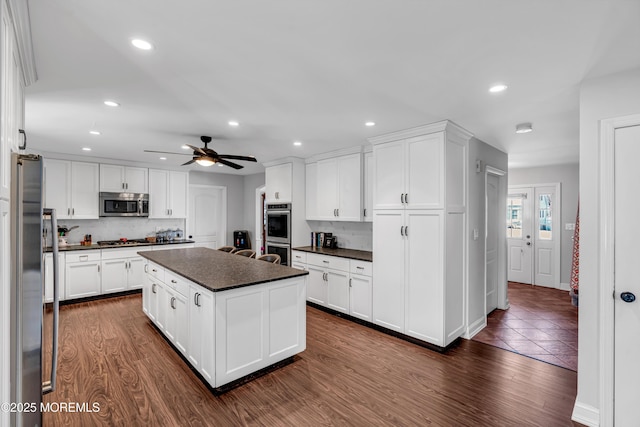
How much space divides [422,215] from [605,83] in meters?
1.78

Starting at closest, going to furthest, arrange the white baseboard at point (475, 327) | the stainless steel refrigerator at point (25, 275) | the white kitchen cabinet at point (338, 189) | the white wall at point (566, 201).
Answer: the stainless steel refrigerator at point (25, 275) < the white baseboard at point (475, 327) < the white kitchen cabinet at point (338, 189) < the white wall at point (566, 201)

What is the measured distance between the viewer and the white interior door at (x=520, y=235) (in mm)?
6266

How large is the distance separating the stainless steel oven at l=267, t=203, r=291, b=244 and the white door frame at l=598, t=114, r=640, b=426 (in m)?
4.01

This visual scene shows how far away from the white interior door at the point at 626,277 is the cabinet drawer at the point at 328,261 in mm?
2723

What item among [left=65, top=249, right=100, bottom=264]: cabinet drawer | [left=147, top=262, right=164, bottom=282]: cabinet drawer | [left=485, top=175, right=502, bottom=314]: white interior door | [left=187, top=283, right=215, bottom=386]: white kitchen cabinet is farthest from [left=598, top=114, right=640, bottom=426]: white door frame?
[left=65, top=249, right=100, bottom=264]: cabinet drawer

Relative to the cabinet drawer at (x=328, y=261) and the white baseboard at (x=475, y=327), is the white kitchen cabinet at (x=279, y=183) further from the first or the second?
the white baseboard at (x=475, y=327)

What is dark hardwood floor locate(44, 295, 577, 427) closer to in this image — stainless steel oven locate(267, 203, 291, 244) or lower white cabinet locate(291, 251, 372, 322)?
lower white cabinet locate(291, 251, 372, 322)

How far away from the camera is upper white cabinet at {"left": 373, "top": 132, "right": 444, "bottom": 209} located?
129 inches

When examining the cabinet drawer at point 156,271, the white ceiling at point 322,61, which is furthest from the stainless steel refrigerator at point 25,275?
the cabinet drawer at point 156,271

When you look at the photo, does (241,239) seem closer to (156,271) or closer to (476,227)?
(156,271)

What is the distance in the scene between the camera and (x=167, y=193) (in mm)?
6184

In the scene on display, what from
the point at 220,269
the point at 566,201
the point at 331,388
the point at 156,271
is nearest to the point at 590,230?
the point at 331,388

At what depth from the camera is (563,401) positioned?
2.42 metres

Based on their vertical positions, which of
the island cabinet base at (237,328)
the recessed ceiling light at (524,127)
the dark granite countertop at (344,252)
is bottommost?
the island cabinet base at (237,328)
